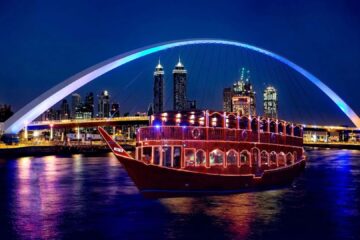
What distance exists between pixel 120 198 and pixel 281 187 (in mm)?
10003

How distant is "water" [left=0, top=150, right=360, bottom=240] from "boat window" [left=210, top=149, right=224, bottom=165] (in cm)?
180

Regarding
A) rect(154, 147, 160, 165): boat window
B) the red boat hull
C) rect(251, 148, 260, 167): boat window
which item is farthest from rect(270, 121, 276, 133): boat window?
rect(154, 147, 160, 165): boat window

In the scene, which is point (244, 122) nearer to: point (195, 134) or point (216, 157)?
point (216, 157)

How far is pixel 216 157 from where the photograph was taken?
84.6ft

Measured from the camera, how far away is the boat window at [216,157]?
25.5 meters

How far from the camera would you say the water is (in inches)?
732

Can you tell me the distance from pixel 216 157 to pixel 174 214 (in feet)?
16.5

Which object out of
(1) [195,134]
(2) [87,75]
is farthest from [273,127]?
(2) [87,75]

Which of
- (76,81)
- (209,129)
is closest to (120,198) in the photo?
(209,129)

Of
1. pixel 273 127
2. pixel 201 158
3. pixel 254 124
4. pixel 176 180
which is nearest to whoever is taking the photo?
pixel 176 180

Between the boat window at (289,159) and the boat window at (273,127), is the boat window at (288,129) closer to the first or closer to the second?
the boat window at (289,159)

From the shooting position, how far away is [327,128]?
117875 millimetres

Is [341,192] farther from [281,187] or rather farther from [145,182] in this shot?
[145,182]

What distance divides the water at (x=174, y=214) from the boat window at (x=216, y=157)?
5.91 feet
